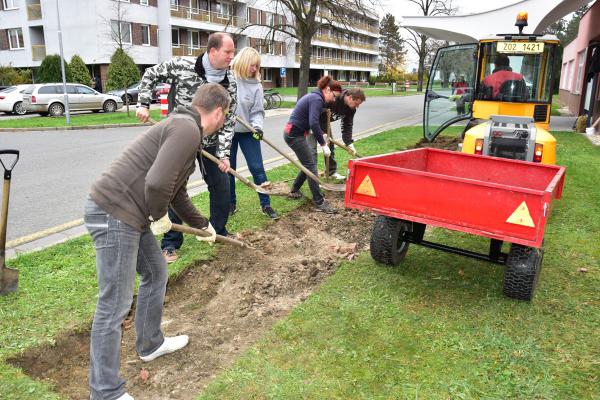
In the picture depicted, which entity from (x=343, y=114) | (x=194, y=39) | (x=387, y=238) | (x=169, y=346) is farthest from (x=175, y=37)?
(x=169, y=346)

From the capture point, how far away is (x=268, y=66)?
48.5 m

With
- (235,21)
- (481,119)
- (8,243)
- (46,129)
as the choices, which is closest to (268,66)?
(235,21)

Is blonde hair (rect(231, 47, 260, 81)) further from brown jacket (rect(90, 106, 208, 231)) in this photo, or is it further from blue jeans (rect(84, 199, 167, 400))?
blue jeans (rect(84, 199, 167, 400))

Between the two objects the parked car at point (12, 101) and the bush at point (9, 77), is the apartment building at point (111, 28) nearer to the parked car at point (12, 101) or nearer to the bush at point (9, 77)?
the bush at point (9, 77)

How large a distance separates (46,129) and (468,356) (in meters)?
15.6

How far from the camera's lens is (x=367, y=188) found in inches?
156

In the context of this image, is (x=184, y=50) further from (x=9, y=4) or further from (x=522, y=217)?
(x=522, y=217)

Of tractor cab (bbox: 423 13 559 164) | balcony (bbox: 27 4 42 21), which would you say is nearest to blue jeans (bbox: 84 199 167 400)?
tractor cab (bbox: 423 13 559 164)

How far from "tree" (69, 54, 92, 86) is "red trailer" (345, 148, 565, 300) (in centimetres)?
2916

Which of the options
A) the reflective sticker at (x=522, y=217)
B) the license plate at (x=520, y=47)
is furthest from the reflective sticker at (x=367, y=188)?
the license plate at (x=520, y=47)

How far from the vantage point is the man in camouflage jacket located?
13.6 feet

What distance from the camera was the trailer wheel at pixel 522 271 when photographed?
365cm

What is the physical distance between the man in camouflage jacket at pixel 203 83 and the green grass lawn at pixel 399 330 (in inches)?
15.9

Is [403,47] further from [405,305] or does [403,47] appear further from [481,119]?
[405,305]
